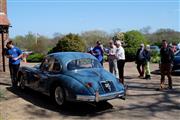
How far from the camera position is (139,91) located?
40.8ft

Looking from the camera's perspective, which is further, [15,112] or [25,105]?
[25,105]

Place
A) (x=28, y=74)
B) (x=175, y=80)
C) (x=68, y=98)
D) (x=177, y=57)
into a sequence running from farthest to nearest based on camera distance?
(x=177, y=57) → (x=175, y=80) → (x=28, y=74) → (x=68, y=98)

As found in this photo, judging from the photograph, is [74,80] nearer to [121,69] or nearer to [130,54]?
[121,69]

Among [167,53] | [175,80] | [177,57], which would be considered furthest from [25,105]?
[177,57]

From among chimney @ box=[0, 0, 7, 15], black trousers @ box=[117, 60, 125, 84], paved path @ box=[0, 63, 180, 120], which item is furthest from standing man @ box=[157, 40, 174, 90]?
chimney @ box=[0, 0, 7, 15]

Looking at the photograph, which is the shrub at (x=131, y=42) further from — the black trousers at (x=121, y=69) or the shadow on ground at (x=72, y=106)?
the shadow on ground at (x=72, y=106)

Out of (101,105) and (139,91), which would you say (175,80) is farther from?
(101,105)

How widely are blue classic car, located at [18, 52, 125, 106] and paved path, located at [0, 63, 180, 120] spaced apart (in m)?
0.38

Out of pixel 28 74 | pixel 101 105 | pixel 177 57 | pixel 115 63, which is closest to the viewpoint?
pixel 101 105

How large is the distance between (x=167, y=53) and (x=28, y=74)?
478 centimetres

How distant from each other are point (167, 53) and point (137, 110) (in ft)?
11.3

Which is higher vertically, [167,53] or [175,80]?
[167,53]

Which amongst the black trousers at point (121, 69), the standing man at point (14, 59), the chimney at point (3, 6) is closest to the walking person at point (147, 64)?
the black trousers at point (121, 69)

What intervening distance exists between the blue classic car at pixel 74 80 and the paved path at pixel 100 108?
1.24 feet
